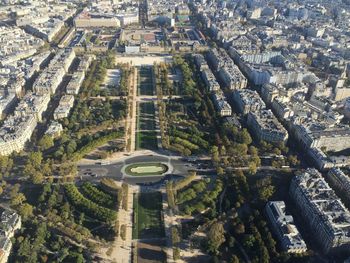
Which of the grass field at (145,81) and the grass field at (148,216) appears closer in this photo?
the grass field at (148,216)

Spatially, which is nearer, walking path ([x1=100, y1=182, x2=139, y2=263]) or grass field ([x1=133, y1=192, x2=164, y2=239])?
walking path ([x1=100, y1=182, x2=139, y2=263])

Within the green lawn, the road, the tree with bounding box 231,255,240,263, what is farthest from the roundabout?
the tree with bounding box 231,255,240,263

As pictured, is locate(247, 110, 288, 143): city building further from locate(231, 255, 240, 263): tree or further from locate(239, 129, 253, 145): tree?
locate(231, 255, 240, 263): tree

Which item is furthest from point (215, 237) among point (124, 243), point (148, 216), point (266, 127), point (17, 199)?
point (17, 199)

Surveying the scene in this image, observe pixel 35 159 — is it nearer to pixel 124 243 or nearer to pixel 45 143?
pixel 45 143

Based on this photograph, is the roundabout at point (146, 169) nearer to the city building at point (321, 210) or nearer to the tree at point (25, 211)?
the tree at point (25, 211)

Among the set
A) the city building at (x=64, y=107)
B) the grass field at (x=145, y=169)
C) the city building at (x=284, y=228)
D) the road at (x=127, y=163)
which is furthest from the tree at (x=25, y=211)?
the city building at (x=284, y=228)
